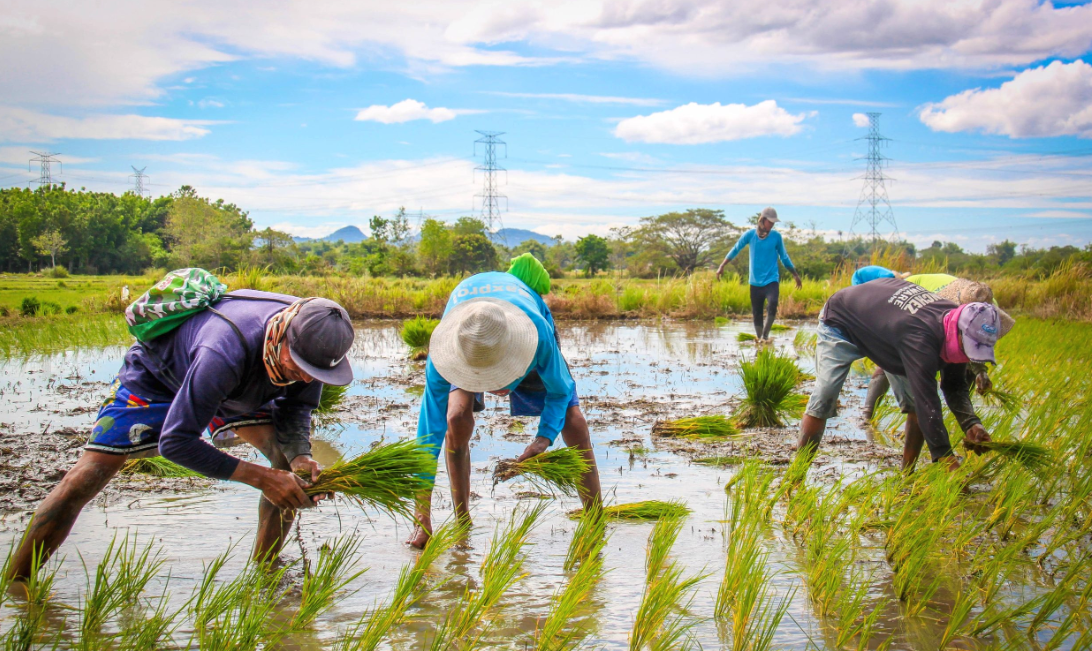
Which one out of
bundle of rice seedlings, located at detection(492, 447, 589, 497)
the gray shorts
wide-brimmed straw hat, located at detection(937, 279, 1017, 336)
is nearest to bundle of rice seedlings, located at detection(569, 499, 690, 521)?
bundle of rice seedlings, located at detection(492, 447, 589, 497)

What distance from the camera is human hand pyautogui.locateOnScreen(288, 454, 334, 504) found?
2.56 m

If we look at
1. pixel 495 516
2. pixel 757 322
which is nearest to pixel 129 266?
pixel 757 322

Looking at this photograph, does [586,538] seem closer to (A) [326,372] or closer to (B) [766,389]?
(A) [326,372]

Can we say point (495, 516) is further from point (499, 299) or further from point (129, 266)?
point (129, 266)

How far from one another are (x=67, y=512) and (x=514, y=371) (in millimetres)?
1511

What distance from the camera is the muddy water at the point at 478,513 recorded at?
8.87 feet

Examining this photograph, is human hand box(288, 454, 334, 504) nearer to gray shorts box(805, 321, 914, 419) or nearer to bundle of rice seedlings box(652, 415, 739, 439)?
gray shorts box(805, 321, 914, 419)

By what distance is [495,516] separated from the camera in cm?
372

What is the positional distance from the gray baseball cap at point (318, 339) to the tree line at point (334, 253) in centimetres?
998

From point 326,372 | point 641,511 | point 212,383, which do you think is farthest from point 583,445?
point 212,383

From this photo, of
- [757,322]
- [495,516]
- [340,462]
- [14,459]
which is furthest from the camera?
[757,322]

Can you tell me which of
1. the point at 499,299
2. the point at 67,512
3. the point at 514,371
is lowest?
the point at 67,512

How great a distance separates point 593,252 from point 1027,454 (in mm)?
43024

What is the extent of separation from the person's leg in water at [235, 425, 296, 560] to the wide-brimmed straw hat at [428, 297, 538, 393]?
2.13ft
